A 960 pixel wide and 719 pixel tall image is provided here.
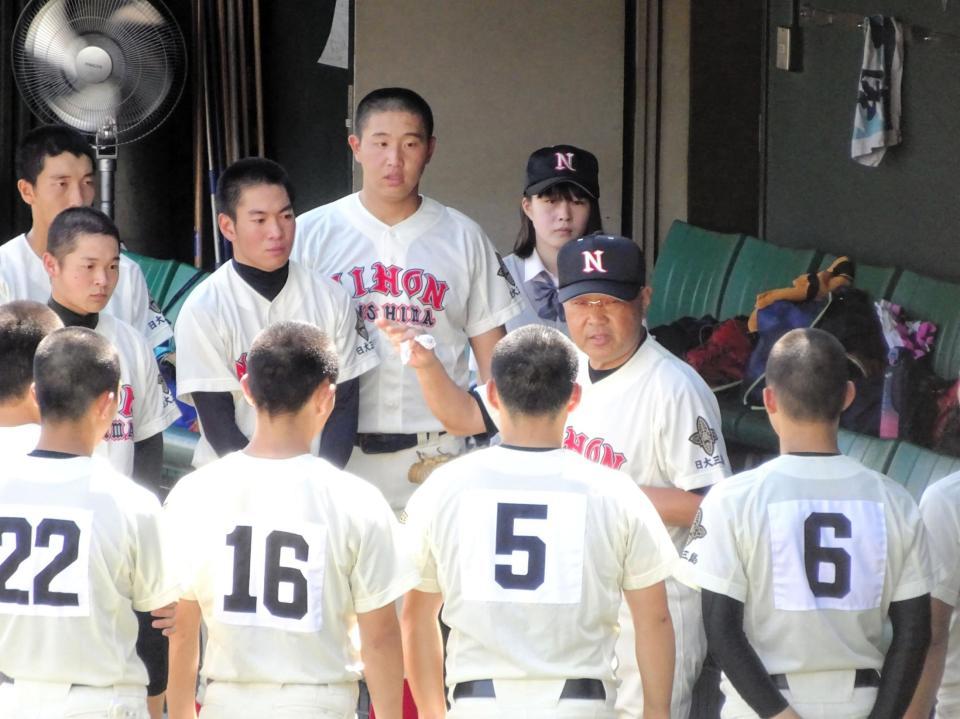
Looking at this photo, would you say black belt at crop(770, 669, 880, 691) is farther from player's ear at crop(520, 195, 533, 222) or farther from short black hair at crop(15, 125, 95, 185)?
short black hair at crop(15, 125, 95, 185)

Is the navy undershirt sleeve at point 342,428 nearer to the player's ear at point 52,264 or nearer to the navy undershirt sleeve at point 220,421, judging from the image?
the navy undershirt sleeve at point 220,421

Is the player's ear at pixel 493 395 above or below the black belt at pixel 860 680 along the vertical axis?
above

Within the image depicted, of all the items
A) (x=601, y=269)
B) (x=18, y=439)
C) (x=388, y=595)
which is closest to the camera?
(x=388, y=595)

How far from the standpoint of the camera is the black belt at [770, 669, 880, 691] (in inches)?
122

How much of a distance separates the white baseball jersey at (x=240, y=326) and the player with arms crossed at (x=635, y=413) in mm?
362

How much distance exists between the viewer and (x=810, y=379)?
10.3 ft

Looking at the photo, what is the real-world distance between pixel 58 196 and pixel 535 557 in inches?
97.0

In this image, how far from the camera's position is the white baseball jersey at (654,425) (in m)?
3.63

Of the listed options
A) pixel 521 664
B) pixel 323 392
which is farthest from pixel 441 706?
pixel 323 392

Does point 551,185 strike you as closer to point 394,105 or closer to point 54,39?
point 394,105

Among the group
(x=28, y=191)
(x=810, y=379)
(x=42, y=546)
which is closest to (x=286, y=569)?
(x=42, y=546)

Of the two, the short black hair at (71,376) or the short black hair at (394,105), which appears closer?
the short black hair at (71,376)

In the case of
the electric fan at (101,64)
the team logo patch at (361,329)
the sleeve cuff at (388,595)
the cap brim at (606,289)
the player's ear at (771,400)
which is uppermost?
the electric fan at (101,64)

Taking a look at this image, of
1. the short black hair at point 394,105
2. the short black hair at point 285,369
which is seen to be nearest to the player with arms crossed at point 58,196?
the short black hair at point 394,105
